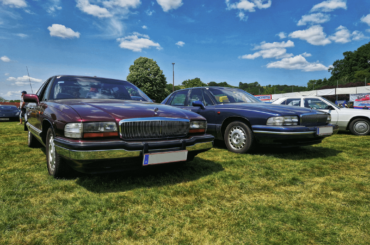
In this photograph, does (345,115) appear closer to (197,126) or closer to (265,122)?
(265,122)

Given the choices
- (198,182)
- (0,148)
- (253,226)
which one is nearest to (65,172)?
(198,182)

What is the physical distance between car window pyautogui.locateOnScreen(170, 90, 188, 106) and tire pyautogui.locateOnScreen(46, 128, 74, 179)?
3.42 m

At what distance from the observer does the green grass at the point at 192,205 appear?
182cm

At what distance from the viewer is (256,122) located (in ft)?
14.8

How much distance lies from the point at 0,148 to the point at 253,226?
18.4ft

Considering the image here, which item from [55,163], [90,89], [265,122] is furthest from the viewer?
[265,122]

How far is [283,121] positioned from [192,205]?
270 centimetres

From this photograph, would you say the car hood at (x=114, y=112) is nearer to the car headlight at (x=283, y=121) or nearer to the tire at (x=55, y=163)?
the tire at (x=55, y=163)

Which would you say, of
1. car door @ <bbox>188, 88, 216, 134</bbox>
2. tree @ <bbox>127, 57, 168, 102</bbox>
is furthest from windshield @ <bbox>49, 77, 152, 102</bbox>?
tree @ <bbox>127, 57, 168, 102</bbox>

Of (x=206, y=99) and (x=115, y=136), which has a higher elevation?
(x=206, y=99)

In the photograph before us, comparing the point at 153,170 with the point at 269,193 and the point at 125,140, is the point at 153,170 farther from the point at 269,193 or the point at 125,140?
the point at 269,193

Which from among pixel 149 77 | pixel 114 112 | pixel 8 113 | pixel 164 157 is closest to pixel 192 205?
pixel 164 157

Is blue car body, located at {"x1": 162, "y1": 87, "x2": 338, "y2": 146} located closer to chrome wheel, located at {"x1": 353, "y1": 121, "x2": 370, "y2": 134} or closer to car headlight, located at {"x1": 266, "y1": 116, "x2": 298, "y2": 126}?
car headlight, located at {"x1": 266, "y1": 116, "x2": 298, "y2": 126}

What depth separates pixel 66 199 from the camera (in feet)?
8.10
